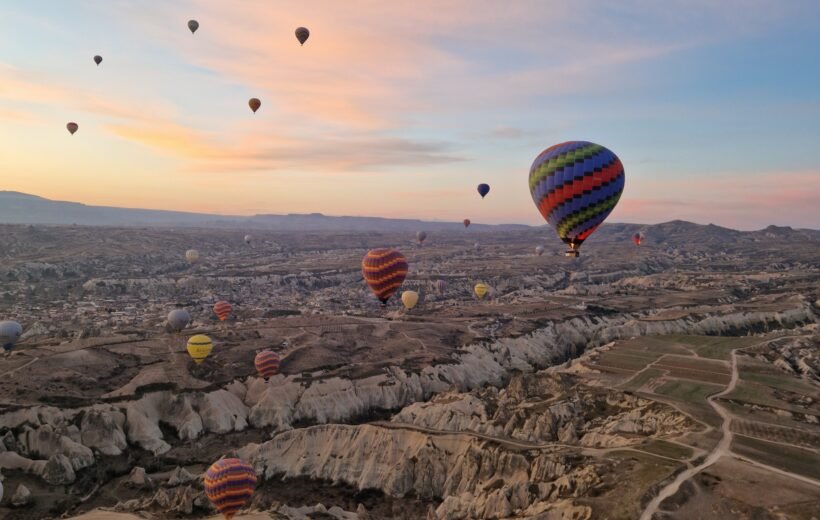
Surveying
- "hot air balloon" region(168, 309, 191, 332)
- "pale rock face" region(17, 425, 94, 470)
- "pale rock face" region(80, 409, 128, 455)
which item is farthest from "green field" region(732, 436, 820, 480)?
"hot air balloon" region(168, 309, 191, 332)

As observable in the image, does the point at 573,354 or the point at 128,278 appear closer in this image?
the point at 573,354

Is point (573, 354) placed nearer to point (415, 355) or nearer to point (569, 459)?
point (415, 355)

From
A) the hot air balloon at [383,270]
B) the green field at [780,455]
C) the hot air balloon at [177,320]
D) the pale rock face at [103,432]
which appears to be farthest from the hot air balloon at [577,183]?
the hot air balloon at [177,320]

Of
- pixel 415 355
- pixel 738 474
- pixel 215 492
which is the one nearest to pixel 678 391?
pixel 738 474

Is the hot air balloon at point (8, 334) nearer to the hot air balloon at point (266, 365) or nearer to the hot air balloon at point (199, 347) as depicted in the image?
the hot air balloon at point (199, 347)

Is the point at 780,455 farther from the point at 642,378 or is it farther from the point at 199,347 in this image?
the point at 199,347

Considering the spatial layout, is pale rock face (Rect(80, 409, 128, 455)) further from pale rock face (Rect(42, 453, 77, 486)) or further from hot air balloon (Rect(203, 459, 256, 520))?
hot air balloon (Rect(203, 459, 256, 520))

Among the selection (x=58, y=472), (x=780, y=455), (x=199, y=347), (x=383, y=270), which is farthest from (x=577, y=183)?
(x=58, y=472)
